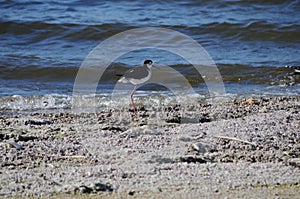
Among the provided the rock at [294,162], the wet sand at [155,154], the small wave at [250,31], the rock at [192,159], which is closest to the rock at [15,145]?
the wet sand at [155,154]

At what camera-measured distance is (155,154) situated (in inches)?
206

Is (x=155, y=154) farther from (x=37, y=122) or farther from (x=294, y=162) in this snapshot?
(x=37, y=122)

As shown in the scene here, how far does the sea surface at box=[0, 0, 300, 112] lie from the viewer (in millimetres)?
9336

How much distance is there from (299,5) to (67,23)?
5.64m

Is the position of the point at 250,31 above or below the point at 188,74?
above

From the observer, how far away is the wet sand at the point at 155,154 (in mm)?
4426

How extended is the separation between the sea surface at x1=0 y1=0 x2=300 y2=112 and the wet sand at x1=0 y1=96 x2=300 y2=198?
1799 millimetres

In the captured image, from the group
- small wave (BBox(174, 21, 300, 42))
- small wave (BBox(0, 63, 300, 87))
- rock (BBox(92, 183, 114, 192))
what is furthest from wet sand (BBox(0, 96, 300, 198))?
small wave (BBox(174, 21, 300, 42))

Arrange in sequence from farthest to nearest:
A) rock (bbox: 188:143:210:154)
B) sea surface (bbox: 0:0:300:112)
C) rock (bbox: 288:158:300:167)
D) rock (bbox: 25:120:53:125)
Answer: sea surface (bbox: 0:0:300:112), rock (bbox: 25:120:53:125), rock (bbox: 188:143:210:154), rock (bbox: 288:158:300:167)

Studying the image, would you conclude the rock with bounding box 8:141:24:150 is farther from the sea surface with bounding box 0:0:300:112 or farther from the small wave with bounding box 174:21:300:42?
the small wave with bounding box 174:21:300:42

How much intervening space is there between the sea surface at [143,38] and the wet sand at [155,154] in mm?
1799

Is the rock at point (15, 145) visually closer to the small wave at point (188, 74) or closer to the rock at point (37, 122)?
the rock at point (37, 122)

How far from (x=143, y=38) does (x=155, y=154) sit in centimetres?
747

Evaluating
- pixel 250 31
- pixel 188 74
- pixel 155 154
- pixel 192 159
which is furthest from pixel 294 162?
pixel 250 31
